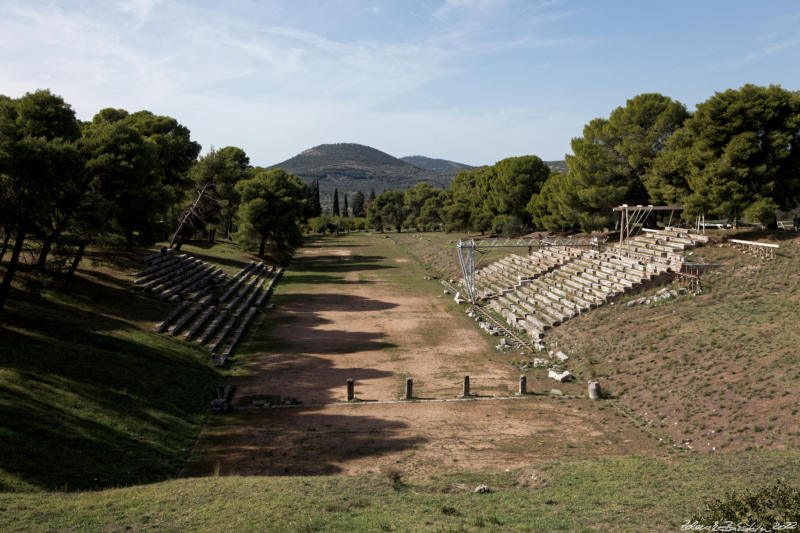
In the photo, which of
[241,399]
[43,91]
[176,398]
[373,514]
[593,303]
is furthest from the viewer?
[593,303]

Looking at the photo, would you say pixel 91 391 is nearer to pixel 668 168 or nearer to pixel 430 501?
pixel 430 501

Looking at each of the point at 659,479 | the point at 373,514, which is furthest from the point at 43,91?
the point at 659,479

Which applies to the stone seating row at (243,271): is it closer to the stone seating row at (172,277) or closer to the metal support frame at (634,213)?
the stone seating row at (172,277)

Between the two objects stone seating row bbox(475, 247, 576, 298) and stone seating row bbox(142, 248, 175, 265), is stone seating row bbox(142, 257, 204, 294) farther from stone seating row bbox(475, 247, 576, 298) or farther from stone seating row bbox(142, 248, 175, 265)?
stone seating row bbox(475, 247, 576, 298)

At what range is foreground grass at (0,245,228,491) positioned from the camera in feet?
42.6

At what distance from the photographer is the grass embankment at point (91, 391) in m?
13.0

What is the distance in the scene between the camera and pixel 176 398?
63.6 ft

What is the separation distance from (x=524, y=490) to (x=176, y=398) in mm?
13170

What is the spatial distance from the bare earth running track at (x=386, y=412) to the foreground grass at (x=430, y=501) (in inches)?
71.1

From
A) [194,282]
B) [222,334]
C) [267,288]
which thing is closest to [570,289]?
[222,334]

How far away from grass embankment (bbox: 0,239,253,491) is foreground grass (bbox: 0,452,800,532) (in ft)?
7.03

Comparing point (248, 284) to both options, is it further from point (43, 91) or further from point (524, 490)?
point (524, 490)

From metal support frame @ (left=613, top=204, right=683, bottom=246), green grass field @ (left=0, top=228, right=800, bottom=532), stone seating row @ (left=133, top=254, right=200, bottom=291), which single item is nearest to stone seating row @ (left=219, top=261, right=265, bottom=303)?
stone seating row @ (left=133, top=254, right=200, bottom=291)

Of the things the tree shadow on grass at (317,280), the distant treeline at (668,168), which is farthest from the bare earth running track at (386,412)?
the distant treeline at (668,168)
